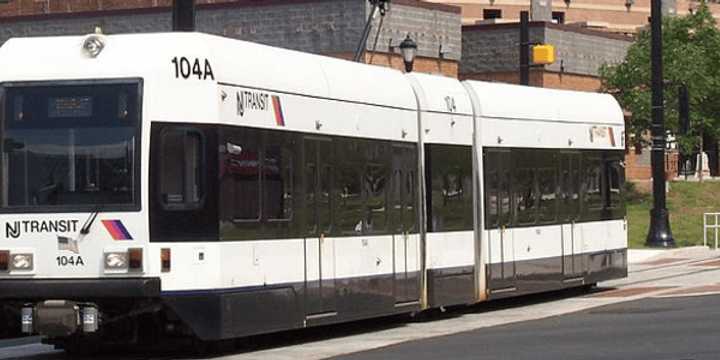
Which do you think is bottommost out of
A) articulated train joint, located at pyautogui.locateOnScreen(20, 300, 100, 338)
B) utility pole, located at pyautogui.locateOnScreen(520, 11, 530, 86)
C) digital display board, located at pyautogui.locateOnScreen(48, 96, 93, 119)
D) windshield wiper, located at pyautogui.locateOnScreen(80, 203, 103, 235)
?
articulated train joint, located at pyautogui.locateOnScreen(20, 300, 100, 338)

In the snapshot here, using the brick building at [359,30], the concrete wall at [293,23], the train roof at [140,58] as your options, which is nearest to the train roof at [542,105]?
the train roof at [140,58]

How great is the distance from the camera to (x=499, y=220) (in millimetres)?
24297

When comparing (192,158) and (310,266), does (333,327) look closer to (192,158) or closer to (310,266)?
(310,266)

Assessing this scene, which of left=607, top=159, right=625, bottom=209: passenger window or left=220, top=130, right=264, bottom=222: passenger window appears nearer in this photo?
left=220, top=130, right=264, bottom=222: passenger window

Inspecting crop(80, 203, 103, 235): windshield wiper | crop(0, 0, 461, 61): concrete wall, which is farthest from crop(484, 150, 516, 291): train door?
crop(0, 0, 461, 61): concrete wall

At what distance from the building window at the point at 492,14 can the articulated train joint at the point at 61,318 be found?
7278 cm

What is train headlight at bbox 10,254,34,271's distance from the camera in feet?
55.6

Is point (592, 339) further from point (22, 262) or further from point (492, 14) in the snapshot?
point (492, 14)

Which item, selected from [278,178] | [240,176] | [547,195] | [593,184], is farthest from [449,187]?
[240,176]

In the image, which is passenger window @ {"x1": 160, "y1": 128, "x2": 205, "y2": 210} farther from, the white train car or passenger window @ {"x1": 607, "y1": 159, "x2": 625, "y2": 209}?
passenger window @ {"x1": 607, "y1": 159, "x2": 625, "y2": 209}

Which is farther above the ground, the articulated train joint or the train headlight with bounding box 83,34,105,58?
the train headlight with bounding box 83,34,105,58

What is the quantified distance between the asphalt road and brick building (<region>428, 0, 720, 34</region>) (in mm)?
64456

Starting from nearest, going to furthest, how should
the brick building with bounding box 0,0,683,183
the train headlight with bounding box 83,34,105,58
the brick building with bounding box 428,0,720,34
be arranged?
1. the train headlight with bounding box 83,34,105,58
2. the brick building with bounding box 0,0,683,183
3. the brick building with bounding box 428,0,720,34

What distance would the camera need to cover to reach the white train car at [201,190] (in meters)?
16.8
